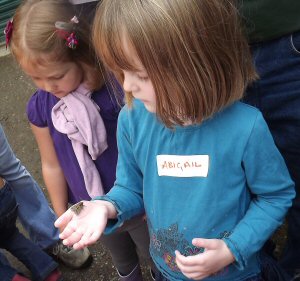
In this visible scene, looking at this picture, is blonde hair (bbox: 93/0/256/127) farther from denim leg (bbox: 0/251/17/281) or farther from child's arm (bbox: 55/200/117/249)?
denim leg (bbox: 0/251/17/281)

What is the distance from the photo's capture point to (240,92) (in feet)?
3.88

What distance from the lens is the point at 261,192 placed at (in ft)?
4.04

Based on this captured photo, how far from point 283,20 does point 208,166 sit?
0.49 m

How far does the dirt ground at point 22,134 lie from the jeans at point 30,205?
9.3 inches

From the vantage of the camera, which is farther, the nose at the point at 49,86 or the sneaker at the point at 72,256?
the sneaker at the point at 72,256

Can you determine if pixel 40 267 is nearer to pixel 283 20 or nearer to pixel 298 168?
pixel 298 168

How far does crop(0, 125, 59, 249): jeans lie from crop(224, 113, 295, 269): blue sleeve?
1.29 metres

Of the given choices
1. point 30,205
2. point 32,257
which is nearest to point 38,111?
point 30,205

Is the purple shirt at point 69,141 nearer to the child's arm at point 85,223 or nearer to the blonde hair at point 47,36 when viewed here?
the blonde hair at point 47,36

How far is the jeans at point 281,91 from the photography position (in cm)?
135

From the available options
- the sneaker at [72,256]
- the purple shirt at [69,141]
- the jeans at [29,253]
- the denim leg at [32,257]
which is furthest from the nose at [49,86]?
the sneaker at [72,256]

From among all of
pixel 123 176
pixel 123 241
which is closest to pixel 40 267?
pixel 123 241

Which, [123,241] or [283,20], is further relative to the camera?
[123,241]

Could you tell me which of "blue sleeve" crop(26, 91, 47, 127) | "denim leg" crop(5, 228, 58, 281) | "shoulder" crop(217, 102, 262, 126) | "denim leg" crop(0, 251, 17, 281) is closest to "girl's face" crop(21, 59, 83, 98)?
"blue sleeve" crop(26, 91, 47, 127)
